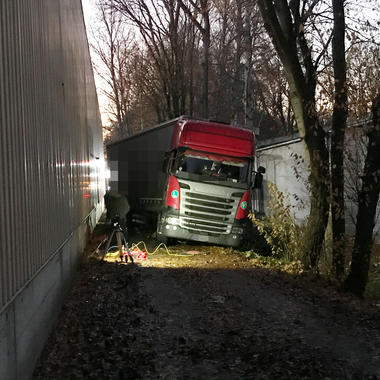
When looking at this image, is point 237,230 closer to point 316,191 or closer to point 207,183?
point 207,183

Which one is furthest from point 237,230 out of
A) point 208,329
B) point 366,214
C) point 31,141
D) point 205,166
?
point 31,141

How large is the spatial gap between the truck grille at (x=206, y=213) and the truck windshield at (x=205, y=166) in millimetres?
511

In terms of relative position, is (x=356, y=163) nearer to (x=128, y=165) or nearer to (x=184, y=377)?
(x=184, y=377)

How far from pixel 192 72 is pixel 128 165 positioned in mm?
10067

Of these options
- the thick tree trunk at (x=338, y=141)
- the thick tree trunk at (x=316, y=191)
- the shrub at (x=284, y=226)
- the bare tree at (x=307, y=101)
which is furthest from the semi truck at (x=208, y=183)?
the thick tree trunk at (x=338, y=141)

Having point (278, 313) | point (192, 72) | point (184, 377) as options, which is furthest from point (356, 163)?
point (192, 72)

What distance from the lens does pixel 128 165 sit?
22703 mm

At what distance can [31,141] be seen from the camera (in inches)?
193

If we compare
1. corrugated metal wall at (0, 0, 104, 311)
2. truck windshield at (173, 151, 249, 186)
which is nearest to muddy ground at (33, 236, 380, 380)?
corrugated metal wall at (0, 0, 104, 311)

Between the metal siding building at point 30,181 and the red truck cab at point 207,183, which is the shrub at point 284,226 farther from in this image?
the metal siding building at point 30,181

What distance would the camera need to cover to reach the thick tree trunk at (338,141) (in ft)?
30.0

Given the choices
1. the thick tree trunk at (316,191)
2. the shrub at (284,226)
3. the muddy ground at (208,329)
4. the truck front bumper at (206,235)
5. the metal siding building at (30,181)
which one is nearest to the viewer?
the metal siding building at (30,181)

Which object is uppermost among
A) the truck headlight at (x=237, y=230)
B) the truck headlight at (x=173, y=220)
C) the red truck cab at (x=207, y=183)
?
the red truck cab at (x=207, y=183)

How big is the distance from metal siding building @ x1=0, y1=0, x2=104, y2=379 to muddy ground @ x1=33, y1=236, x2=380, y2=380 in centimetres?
53
